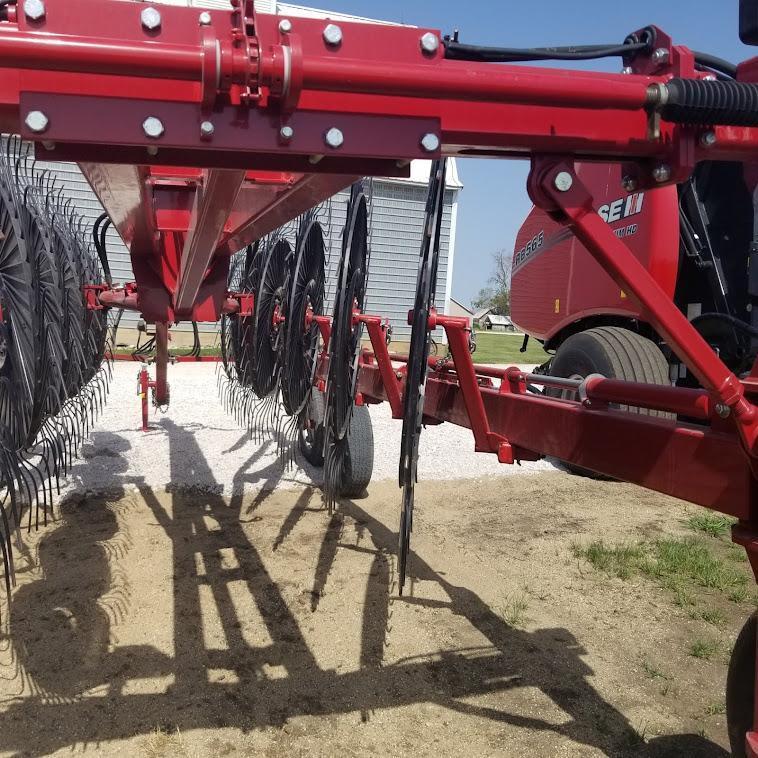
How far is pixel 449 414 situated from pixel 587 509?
2.58 metres

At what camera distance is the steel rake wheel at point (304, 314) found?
4312 millimetres

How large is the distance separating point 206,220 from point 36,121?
0.83 m

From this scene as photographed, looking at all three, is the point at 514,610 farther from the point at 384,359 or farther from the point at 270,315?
the point at 270,315

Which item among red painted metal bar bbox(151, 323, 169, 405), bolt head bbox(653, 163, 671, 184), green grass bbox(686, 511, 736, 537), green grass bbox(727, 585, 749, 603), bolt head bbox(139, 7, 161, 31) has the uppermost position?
bolt head bbox(139, 7, 161, 31)

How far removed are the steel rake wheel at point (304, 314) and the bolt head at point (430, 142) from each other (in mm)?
2921

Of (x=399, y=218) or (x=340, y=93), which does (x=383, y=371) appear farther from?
(x=399, y=218)

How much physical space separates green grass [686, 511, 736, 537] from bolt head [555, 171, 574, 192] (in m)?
3.89

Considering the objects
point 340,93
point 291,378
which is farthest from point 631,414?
point 291,378

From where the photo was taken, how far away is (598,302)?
12.8 ft

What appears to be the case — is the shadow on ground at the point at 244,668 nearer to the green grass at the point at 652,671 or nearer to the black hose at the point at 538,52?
the green grass at the point at 652,671

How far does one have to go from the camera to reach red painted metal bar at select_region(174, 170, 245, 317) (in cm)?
165

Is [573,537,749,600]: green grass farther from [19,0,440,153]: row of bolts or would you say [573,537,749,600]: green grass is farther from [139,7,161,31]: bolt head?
[139,7,161,31]: bolt head

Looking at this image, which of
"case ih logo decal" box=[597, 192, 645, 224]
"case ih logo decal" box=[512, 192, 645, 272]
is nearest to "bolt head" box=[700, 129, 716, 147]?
"case ih logo decal" box=[512, 192, 645, 272]

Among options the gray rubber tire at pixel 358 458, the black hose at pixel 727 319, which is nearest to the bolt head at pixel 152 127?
the black hose at pixel 727 319
